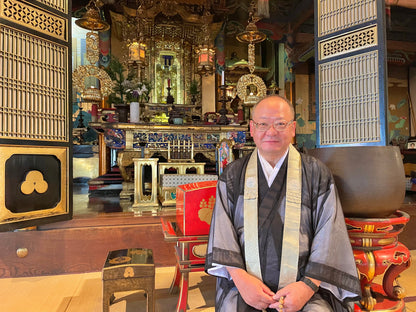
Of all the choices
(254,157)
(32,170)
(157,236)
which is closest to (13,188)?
(32,170)

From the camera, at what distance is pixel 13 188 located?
90.4 inches

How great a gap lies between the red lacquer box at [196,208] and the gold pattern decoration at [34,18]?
2.04 meters

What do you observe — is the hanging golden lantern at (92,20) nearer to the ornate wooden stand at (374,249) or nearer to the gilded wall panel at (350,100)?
the gilded wall panel at (350,100)

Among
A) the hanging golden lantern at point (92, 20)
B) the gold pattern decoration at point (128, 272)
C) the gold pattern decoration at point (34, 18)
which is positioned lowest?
the gold pattern decoration at point (128, 272)

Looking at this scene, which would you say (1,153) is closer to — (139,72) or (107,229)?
(107,229)

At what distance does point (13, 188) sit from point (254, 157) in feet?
6.86

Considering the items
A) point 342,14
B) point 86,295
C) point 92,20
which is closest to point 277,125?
point 86,295

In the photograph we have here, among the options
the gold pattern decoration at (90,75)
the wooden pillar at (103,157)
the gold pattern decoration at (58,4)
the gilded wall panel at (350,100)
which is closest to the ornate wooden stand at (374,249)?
the gilded wall panel at (350,100)

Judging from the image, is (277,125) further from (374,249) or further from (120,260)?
(120,260)

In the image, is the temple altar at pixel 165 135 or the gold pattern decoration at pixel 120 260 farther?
the temple altar at pixel 165 135

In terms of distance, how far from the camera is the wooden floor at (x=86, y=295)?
72.6 inches

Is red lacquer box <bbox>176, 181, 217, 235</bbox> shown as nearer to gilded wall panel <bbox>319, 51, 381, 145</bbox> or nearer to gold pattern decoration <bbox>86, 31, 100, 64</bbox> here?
gilded wall panel <bbox>319, 51, 381, 145</bbox>

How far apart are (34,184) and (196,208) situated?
1592mm

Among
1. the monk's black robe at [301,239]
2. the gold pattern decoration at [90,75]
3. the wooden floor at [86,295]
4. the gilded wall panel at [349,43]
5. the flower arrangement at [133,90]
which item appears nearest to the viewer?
the monk's black robe at [301,239]
